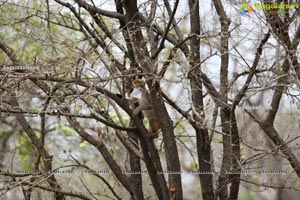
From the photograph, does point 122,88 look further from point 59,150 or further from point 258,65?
Answer: point 59,150

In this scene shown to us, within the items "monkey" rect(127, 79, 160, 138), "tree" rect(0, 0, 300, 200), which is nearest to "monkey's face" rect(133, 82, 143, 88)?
"monkey" rect(127, 79, 160, 138)

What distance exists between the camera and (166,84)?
275 cm

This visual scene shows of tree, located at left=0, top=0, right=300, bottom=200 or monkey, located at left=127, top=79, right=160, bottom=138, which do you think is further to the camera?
monkey, located at left=127, top=79, right=160, bottom=138

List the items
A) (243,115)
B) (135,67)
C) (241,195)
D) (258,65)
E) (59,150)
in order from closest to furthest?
(135,67)
(258,65)
(243,115)
(241,195)
(59,150)

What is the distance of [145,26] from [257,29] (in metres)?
0.62

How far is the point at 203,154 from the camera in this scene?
10.3 feet

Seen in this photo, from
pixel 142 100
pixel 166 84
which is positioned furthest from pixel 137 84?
pixel 166 84

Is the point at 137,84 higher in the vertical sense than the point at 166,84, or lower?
higher

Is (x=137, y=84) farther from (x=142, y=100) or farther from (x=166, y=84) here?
(x=166, y=84)

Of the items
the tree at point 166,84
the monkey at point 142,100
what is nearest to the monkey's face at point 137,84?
the monkey at point 142,100

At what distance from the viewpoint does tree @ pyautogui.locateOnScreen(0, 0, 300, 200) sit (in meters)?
2.62

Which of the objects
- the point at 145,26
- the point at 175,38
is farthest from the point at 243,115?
the point at 145,26

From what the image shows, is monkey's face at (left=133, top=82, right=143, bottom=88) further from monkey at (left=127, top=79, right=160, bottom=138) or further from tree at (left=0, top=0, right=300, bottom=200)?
tree at (left=0, top=0, right=300, bottom=200)

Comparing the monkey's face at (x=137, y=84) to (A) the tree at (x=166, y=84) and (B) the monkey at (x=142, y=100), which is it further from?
(A) the tree at (x=166, y=84)
